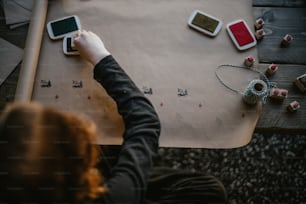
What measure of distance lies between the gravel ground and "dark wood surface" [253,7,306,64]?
1.59 feet

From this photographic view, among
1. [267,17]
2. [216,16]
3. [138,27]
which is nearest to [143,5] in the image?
[138,27]

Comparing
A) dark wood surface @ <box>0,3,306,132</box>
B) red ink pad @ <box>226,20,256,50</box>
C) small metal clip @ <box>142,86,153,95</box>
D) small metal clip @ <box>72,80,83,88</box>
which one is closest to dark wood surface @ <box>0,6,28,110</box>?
dark wood surface @ <box>0,3,306,132</box>

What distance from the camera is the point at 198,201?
0.92m

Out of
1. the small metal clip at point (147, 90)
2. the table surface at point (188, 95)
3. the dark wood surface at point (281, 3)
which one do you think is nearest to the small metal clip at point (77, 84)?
the table surface at point (188, 95)

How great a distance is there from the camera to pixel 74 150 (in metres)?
0.68

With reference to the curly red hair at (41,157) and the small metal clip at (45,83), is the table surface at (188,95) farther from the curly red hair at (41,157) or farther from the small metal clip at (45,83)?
the curly red hair at (41,157)

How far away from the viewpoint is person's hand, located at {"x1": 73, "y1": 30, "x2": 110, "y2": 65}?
2.97ft

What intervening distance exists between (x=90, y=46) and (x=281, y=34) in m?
Result: 0.49

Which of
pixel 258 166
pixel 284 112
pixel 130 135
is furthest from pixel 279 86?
pixel 258 166

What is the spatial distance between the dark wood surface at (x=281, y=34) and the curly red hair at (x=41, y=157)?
1.77 ft

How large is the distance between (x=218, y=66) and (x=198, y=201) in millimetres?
327

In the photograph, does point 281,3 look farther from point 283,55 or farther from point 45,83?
point 45,83

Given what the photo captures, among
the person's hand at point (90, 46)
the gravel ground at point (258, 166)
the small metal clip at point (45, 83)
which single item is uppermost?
the person's hand at point (90, 46)

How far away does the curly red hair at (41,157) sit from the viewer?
2.06ft
